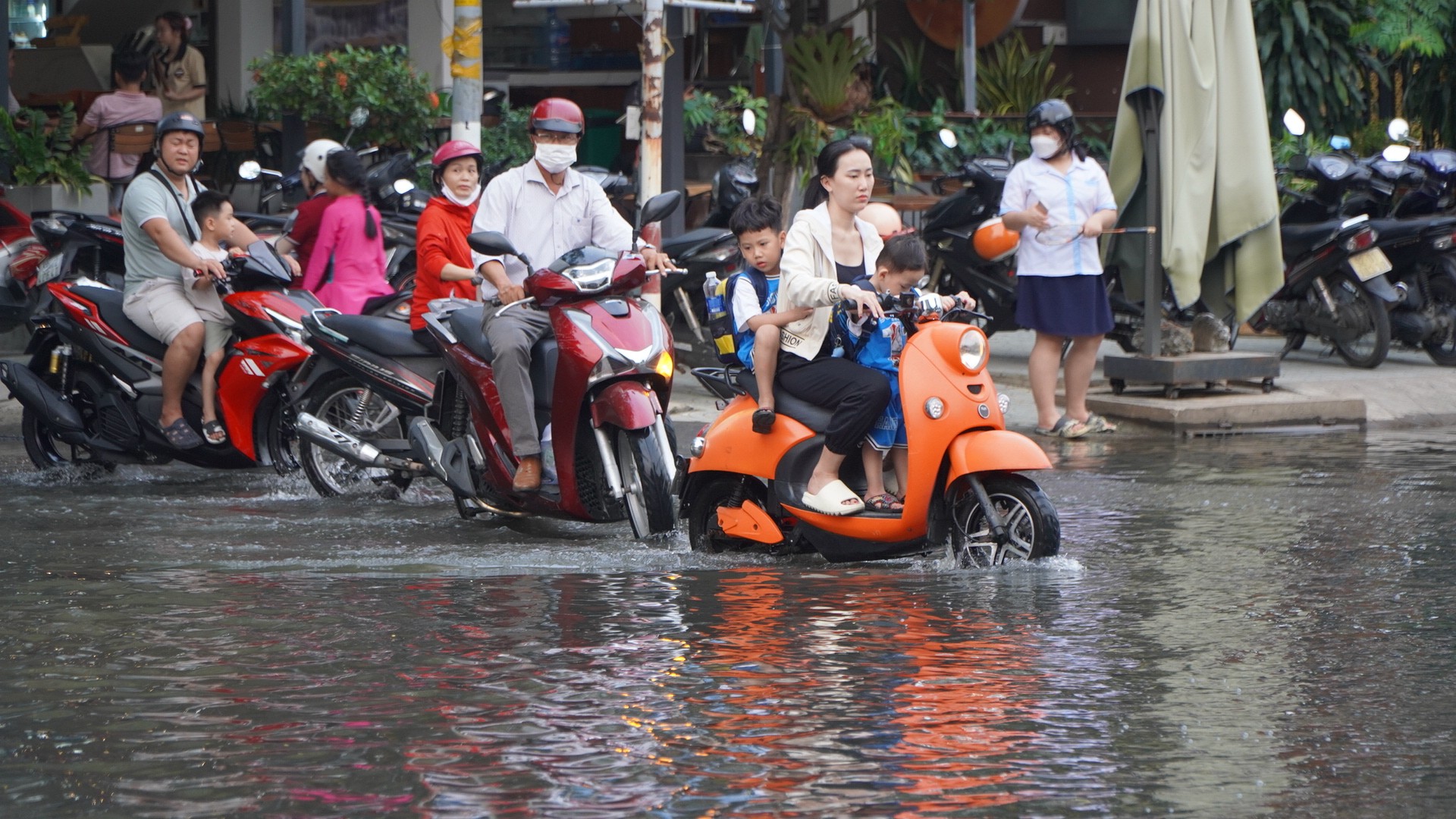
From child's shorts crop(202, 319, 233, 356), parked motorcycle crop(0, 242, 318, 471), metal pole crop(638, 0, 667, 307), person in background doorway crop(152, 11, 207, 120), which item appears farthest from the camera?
person in background doorway crop(152, 11, 207, 120)

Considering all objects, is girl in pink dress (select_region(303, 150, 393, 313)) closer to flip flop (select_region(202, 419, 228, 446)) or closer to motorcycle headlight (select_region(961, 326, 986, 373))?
flip flop (select_region(202, 419, 228, 446))

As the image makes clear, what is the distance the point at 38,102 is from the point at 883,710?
573 inches

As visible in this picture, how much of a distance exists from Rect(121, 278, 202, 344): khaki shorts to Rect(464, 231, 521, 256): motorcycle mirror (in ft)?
7.52

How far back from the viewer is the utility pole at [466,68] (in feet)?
36.9

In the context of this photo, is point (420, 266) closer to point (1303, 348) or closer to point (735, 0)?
point (735, 0)

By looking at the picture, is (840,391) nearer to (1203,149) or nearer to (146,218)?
(146,218)

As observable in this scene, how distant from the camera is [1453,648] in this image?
543cm

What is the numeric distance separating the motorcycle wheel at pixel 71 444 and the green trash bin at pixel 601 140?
35.2ft

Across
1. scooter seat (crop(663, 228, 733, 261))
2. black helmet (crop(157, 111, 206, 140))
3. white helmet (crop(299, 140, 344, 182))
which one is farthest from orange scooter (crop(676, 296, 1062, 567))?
scooter seat (crop(663, 228, 733, 261))

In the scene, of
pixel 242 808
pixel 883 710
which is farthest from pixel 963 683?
pixel 242 808

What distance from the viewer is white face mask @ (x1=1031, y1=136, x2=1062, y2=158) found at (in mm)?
10719

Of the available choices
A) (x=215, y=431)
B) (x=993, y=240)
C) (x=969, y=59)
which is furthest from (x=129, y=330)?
(x=969, y=59)

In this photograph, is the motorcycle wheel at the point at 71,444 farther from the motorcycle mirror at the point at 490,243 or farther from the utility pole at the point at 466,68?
the motorcycle mirror at the point at 490,243

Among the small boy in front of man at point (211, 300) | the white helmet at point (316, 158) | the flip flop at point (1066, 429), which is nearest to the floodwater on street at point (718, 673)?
the small boy in front of man at point (211, 300)
